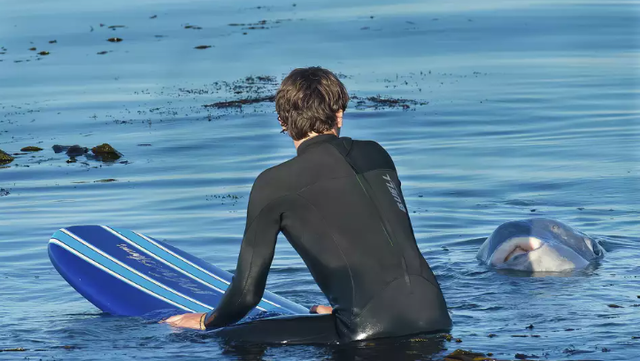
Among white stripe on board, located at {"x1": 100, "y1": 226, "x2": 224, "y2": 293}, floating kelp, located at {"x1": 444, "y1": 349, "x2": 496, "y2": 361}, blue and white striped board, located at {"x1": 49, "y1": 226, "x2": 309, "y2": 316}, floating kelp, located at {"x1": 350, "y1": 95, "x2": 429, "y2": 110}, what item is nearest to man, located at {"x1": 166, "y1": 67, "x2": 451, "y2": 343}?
floating kelp, located at {"x1": 444, "y1": 349, "x2": 496, "y2": 361}

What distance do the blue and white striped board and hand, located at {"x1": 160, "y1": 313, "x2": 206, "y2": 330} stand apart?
0.63 meters

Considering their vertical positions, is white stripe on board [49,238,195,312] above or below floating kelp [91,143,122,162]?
below

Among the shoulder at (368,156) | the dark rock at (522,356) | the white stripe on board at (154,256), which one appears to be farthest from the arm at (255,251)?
the white stripe on board at (154,256)

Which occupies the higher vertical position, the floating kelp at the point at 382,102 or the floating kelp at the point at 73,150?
the floating kelp at the point at 382,102

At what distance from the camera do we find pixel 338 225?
5098 millimetres

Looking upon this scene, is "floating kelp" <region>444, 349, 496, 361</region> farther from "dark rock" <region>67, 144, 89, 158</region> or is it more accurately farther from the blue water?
Result: "dark rock" <region>67, 144, 89, 158</region>

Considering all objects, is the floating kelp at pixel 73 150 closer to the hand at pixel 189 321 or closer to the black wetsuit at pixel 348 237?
the hand at pixel 189 321

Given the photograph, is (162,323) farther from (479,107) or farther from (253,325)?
(479,107)

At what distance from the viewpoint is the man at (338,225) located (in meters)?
5.09

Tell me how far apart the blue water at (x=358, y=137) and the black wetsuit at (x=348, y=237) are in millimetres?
192

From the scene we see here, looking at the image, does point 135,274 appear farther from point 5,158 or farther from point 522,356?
point 5,158

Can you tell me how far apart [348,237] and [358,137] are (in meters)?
8.86

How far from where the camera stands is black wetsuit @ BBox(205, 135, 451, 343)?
5.10 meters

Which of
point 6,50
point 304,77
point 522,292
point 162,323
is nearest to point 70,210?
point 162,323
